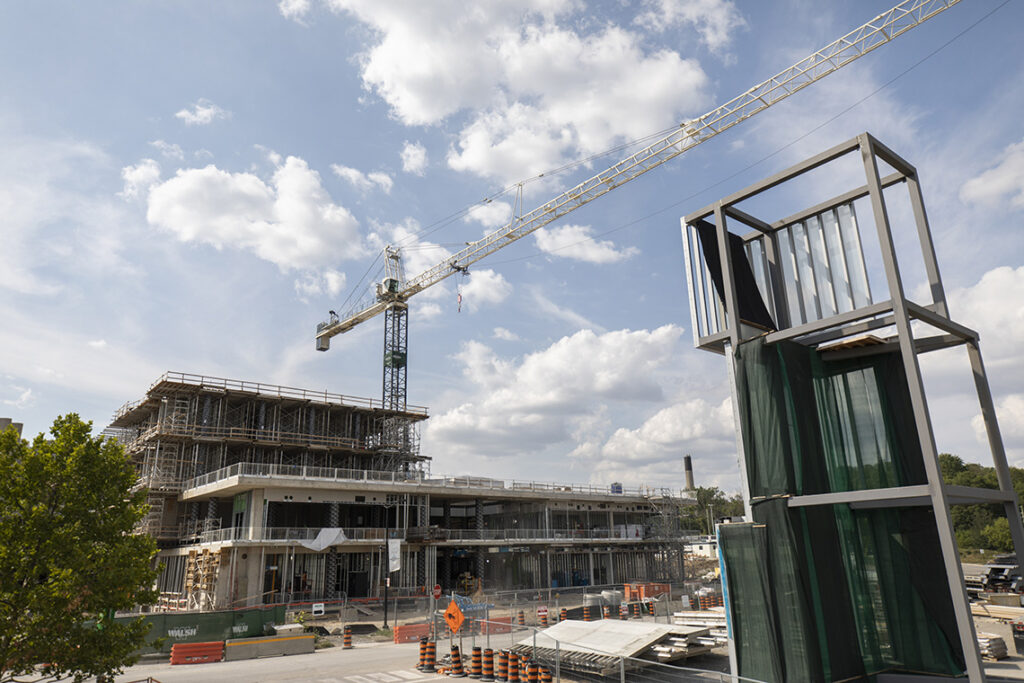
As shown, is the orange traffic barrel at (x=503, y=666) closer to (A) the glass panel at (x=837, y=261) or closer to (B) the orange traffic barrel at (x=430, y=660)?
(B) the orange traffic barrel at (x=430, y=660)

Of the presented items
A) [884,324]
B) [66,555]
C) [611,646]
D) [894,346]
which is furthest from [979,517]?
[66,555]

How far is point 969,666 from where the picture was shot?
34.2 ft

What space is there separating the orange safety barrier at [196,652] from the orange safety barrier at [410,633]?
8314 mm

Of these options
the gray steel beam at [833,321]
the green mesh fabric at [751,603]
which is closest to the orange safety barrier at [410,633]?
the green mesh fabric at [751,603]

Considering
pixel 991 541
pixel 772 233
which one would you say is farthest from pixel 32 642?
pixel 991 541

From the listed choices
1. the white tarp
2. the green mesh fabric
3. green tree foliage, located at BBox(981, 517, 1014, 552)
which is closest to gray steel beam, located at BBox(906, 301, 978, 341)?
the green mesh fabric

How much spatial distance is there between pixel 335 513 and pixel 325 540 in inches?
189

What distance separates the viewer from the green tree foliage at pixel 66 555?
13188 millimetres

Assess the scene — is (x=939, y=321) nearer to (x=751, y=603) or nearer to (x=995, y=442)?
(x=995, y=442)

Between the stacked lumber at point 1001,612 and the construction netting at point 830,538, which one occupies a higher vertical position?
the construction netting at point 830,538

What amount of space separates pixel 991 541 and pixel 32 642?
334ft

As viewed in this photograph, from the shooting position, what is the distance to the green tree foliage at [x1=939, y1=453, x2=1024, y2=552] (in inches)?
3263

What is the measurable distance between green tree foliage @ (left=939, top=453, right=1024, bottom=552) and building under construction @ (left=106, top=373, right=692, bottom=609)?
4468 centimetres

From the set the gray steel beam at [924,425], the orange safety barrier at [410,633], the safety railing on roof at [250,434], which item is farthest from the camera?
the safety railing on roof at [250,434]
